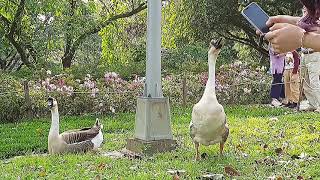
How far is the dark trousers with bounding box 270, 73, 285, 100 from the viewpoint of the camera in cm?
1244

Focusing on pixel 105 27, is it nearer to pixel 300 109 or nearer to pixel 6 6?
pixel 6 6

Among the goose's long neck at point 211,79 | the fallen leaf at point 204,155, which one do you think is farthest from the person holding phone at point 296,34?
the fallen leaf at point 204,155

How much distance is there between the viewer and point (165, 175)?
5.48 m

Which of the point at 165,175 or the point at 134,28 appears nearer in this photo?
the point at 165,175

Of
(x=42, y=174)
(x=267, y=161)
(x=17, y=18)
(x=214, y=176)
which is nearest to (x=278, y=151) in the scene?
(x=267, y=161)

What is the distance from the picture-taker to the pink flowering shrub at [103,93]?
444 inches

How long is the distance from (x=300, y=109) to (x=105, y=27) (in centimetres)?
649

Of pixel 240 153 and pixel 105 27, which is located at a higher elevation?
pixel 105 27

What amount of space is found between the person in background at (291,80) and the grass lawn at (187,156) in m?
2.01

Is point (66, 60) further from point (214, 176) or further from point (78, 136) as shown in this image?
point (214, 176)

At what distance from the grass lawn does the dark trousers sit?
240 centimetres

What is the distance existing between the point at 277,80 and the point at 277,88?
1.06ft

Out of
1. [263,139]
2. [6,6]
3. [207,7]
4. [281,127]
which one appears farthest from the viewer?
[207,7]

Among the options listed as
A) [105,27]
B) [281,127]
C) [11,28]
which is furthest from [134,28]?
[281,127]
